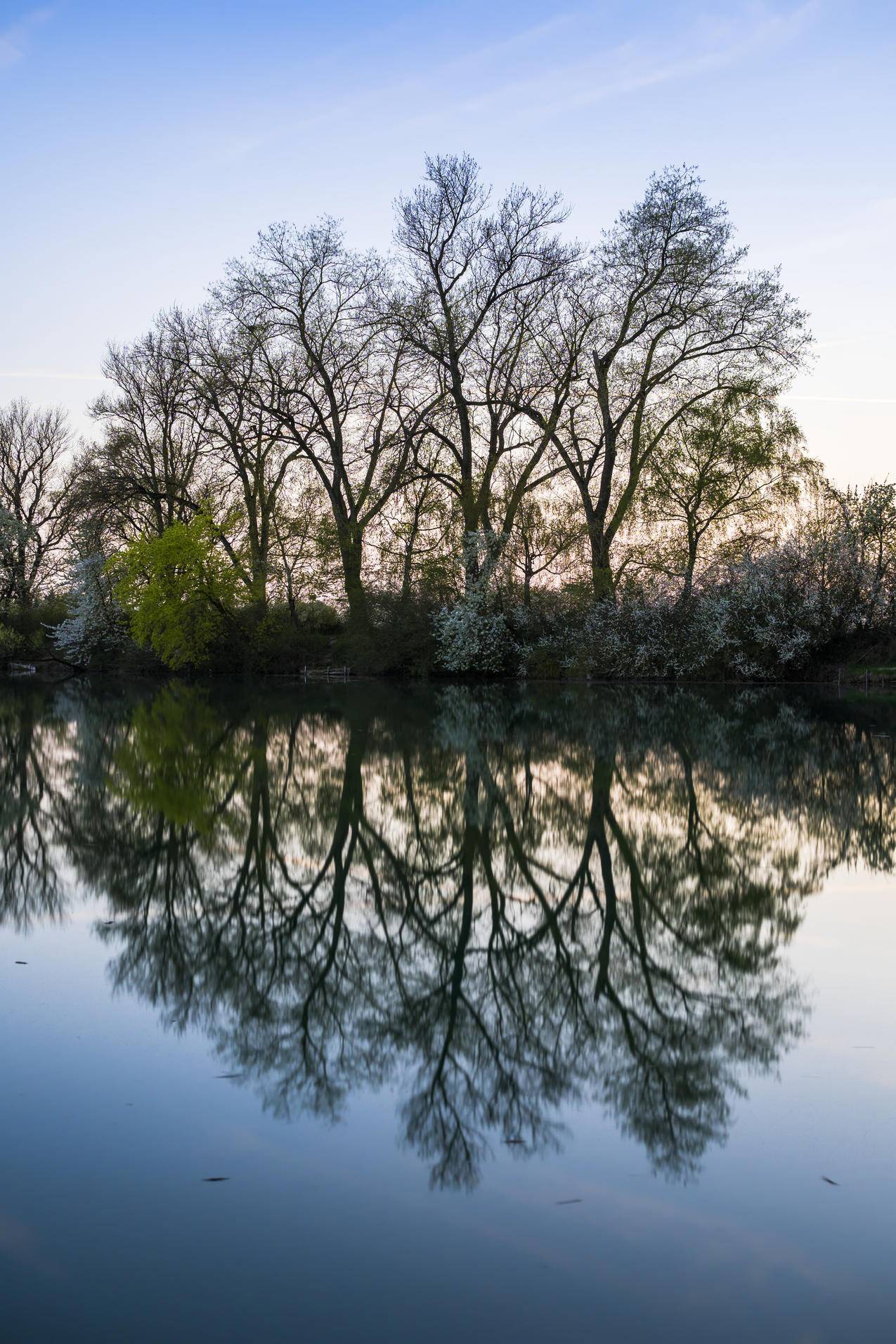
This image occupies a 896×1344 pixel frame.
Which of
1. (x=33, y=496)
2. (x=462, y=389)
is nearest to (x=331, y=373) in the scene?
(x=462, y=389)

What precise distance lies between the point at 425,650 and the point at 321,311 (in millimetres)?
11829

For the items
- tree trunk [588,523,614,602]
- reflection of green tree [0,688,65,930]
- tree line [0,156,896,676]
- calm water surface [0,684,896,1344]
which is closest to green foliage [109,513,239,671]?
tree line [0,156,896,676]

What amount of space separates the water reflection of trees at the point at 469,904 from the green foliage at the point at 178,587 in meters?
22.8

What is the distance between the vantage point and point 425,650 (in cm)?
3541

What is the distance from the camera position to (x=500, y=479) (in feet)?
121

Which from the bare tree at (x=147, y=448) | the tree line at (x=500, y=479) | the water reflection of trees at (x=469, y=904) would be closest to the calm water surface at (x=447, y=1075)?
the water reflection of trees at (x=469, y=904)

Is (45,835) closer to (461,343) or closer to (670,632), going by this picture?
(670,632)

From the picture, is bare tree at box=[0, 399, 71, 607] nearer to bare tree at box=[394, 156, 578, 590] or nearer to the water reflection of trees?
bare tree at box=[394, 156, 578, 590]

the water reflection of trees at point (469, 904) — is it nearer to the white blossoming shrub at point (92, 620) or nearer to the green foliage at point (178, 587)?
the green foliage at point (178, 587)

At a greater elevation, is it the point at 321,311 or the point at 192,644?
the point at 321,311

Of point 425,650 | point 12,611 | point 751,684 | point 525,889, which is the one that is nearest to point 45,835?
point 525,889

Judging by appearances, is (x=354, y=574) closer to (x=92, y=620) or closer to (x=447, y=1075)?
(x=92, y=620)

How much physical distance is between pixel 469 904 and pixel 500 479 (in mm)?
31547

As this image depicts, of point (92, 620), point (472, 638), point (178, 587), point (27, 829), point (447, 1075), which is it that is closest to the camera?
point (447, 1075)
